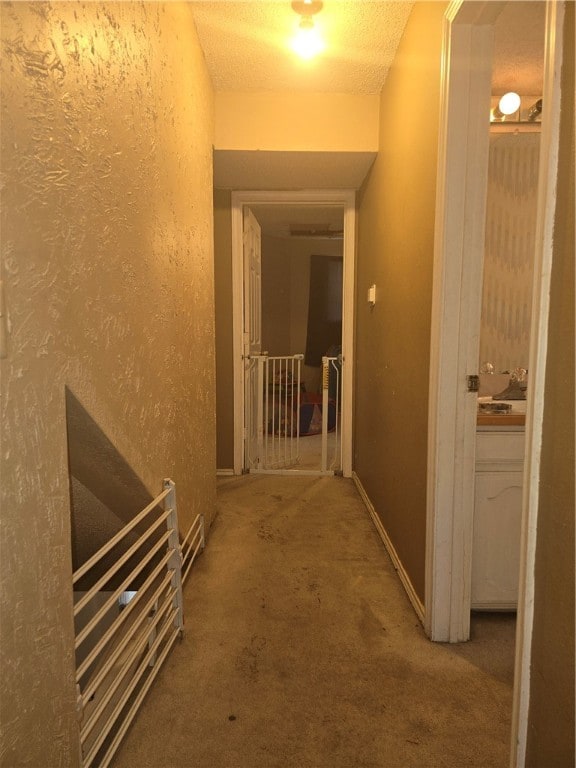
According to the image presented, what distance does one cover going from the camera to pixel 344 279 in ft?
12.9

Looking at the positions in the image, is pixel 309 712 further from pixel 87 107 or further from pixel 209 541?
pixel 87 107

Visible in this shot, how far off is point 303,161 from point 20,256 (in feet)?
9.07

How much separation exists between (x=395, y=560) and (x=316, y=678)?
94cm

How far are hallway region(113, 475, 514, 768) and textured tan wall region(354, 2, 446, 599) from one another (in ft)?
1.03

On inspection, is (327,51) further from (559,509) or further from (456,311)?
(559,509)

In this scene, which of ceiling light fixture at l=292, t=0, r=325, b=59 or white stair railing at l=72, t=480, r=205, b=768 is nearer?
white stair railing at l=72, t=480, r=205, b=768

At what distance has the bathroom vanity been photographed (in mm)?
1904

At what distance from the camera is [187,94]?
7.43 feet

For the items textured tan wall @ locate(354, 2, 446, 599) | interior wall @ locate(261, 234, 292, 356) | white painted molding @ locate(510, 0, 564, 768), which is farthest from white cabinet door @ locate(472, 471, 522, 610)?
interior wall @ locate(261, 234, 292, 356)

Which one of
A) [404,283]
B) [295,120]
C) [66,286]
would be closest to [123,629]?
[66,286]

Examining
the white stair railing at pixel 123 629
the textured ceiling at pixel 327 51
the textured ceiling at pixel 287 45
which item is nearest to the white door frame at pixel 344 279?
the textured ceiling at pixel 327 51

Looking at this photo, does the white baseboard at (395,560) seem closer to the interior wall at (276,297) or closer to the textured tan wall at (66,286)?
the textured tan wall at (66,286)

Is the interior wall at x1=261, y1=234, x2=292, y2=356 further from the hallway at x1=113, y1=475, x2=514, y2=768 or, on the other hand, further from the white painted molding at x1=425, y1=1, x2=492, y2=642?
the white painted molding at x1=425, y1=1, x2=492, y2=642

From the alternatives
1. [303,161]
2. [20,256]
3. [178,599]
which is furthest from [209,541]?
[303,161]
